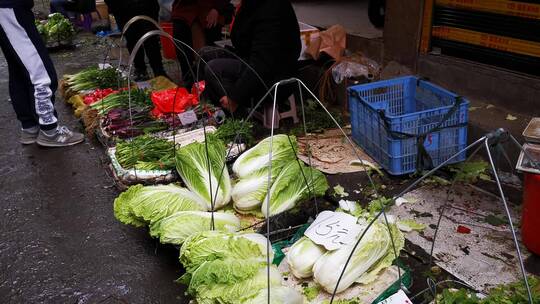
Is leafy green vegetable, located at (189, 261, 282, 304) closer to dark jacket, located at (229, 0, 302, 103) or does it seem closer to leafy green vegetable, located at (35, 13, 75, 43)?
dark jacket, located at (229, 0, 302, 103)

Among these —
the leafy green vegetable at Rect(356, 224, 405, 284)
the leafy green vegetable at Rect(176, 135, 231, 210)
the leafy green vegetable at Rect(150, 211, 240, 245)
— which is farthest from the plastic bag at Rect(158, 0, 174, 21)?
the leafy green vegetable at Rect(356, 224, 405, 284)

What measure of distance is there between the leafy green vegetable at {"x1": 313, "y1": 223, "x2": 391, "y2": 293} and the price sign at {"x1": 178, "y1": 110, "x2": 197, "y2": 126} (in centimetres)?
267

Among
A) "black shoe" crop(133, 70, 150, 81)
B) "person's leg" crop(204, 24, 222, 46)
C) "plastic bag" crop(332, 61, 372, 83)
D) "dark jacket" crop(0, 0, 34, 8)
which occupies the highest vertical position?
"dark jacket" crop(0, 0, 34, 8)

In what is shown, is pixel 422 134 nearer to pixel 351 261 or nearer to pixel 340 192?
pixel 340 192

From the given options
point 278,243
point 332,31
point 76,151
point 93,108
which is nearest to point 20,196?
point 76,151

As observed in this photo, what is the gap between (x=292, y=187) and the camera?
10.9 ft

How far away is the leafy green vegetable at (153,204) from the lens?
126 inches

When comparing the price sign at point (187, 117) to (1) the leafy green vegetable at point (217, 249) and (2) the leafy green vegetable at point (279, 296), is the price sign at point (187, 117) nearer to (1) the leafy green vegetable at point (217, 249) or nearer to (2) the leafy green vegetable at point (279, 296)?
(1) the leafy green vegetable at point (217, 249)

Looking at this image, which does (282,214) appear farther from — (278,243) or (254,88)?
(254,88)

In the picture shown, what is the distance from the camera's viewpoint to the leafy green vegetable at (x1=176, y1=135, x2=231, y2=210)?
3.45 metres

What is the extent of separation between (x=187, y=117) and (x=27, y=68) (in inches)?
63.9

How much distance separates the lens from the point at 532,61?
4.32 m

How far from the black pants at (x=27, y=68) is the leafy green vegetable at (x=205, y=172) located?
79.3 inches

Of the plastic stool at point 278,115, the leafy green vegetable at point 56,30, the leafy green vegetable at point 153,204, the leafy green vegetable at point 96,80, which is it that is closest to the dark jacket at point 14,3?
the leafy green vegetable at point 96,80
